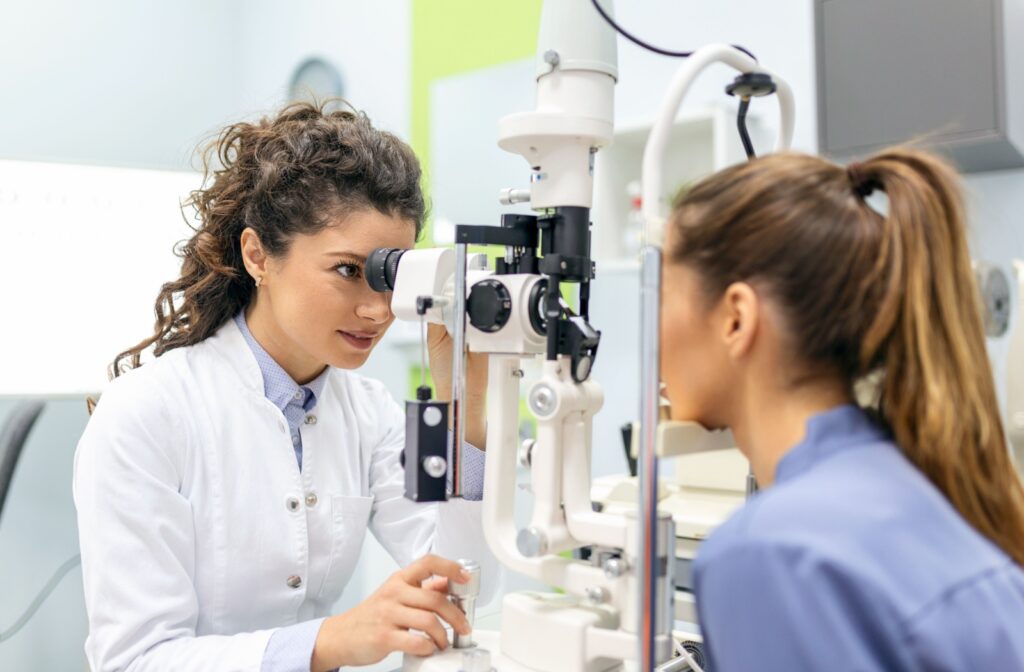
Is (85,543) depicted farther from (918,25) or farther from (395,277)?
(918,25)

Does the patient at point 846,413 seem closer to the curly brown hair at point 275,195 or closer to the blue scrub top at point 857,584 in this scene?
the blue scrub top at point 857,584

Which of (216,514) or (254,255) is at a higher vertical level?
(254,255)

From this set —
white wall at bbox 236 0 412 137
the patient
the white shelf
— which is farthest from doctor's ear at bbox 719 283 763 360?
white wall at bbox 236 0 412 137

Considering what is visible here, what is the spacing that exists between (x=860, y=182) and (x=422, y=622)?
650 mm

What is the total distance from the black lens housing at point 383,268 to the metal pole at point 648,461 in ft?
1.48

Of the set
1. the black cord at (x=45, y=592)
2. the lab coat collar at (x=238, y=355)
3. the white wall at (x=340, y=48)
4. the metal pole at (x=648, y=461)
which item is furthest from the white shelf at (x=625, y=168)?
the black cord at (x=45, y=592)

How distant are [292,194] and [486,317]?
20.2 inches

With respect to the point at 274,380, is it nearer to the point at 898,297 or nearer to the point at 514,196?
the point at 514,196

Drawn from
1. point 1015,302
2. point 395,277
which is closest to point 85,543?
point 395,277

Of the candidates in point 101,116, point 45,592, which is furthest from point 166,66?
point 45,592

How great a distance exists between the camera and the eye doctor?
108 cm

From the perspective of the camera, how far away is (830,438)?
753 millimetres

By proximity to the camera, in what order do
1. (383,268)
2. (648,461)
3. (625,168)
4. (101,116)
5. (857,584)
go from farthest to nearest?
(101,116) < (625,168) < (383,268) < (648,461) < (857,584)

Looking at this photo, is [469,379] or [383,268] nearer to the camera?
[383,268]
